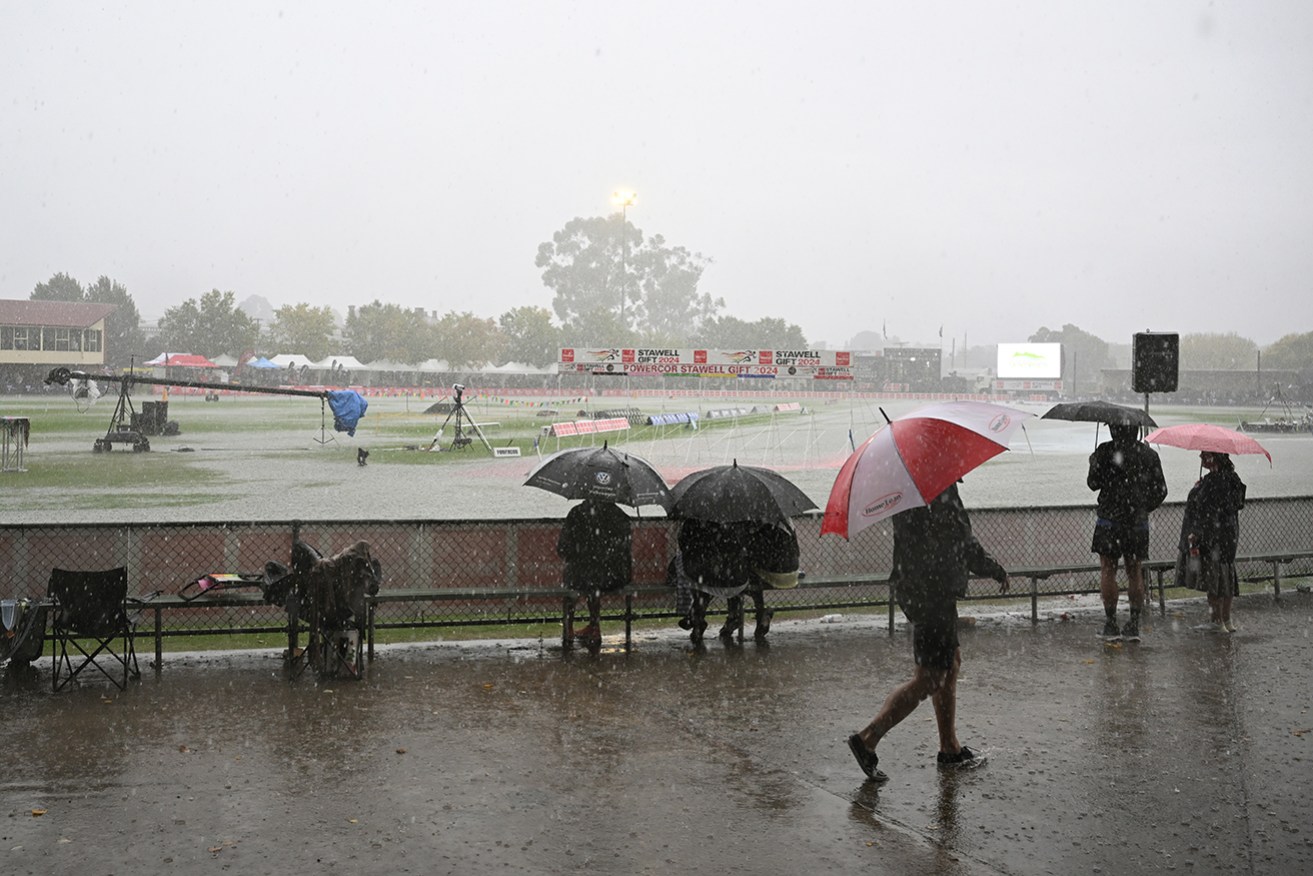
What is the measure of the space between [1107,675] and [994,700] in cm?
127

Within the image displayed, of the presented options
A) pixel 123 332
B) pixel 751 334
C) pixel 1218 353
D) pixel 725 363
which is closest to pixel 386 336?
pixel 123 332

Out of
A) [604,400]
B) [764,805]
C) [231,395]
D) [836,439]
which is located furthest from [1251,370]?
[764,805]

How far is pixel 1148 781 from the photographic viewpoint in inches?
234

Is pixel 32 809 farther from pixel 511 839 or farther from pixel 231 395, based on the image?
pixel 231 395

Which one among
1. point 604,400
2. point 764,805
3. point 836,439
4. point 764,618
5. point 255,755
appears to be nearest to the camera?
point 764,805

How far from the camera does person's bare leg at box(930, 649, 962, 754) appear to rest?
19.4 feet

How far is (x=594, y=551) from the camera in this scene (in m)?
9.22

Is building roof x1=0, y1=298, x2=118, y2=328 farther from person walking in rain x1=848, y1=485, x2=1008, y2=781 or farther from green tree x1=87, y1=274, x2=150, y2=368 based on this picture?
person walking in rain x1=848, y1=485, x2=1008, y2=781

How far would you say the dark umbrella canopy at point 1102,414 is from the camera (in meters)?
9.51

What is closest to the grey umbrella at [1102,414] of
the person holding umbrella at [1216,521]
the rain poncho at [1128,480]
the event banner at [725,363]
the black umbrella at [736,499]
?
the rain poncho at [1128,480]

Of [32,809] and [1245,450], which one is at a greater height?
[1245,450]

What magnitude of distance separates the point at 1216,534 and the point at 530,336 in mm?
74652

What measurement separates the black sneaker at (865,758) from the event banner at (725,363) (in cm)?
2119

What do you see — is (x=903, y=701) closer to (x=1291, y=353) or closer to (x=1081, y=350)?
(x=1291, y=353)
